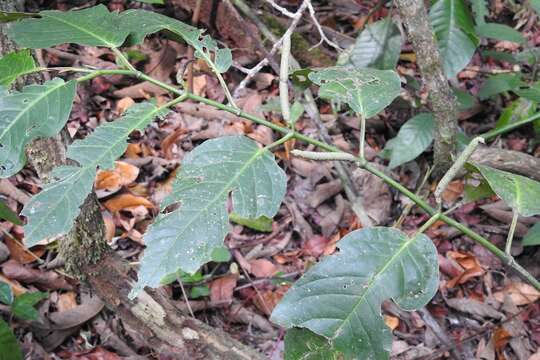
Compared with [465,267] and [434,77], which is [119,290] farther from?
[465,267]

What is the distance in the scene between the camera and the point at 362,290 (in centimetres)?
118

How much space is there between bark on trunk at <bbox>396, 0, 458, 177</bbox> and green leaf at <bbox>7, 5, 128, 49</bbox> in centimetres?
Result: 117

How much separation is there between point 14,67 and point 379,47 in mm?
1914

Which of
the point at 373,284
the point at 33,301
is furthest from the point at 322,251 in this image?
the point at 373,284

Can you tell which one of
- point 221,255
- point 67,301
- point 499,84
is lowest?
point 67,301

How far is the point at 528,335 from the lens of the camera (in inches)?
95.5

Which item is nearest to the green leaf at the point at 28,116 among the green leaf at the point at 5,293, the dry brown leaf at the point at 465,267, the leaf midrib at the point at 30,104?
the leaf midrib at the point at 30,104

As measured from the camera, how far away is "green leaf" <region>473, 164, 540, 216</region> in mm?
1285

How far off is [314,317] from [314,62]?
2443 mm

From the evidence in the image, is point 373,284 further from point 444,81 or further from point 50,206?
point 444,81

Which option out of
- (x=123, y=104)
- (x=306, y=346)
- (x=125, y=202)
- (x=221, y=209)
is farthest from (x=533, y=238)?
(x=123, y=104)

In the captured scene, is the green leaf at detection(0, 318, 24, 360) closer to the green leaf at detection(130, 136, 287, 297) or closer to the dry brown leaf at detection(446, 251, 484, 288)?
the green leaf at detection(130, 136, 287, 297)

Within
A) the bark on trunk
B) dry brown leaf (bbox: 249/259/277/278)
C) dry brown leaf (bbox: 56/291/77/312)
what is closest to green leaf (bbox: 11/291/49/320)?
dry brown leaf (bbox: 56/291/77/312)

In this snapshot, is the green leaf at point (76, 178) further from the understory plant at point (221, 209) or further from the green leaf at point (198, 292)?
the green leaf at point (198, 292)
